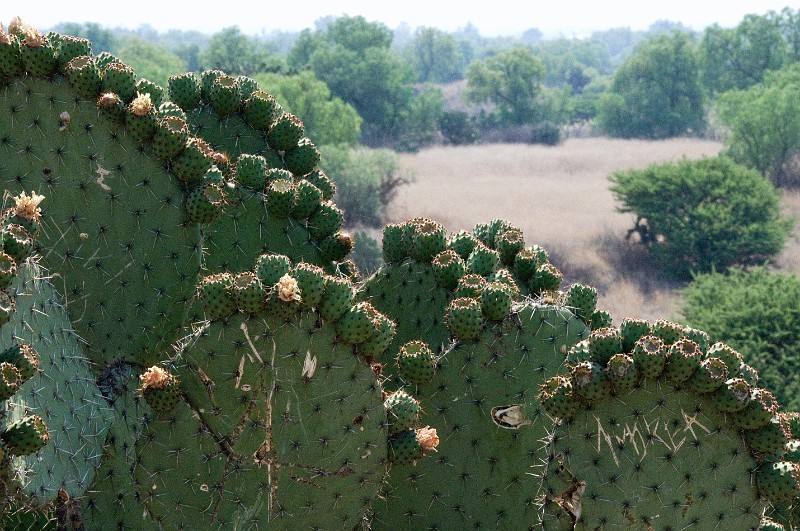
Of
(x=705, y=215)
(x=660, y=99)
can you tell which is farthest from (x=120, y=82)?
(x=660, y=99)

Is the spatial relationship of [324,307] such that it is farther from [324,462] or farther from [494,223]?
[494,223]

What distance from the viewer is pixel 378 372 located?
8.56ft

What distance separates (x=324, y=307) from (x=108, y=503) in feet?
2.89

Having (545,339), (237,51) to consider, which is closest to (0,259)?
(545,339)

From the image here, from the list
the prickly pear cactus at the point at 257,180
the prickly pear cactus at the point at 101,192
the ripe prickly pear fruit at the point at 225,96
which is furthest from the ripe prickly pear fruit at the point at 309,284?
the ripe prickly pear fruit at the point at 225,96

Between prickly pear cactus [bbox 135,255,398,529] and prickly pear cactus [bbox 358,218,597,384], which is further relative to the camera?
prickly pear cactus [bbox 358,218,597,384]

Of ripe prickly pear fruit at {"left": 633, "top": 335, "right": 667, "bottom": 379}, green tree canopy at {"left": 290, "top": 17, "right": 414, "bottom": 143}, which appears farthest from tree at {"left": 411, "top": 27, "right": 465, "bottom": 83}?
ripe prickly pear fruit at {"left": 633, "top": 335, "right": 667, "bottom": 379}

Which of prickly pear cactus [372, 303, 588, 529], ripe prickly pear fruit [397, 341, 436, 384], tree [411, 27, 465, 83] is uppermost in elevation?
ripe prickly pear fruit [397, 341, 436, 384]

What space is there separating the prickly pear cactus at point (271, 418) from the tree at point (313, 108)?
32.5 metres

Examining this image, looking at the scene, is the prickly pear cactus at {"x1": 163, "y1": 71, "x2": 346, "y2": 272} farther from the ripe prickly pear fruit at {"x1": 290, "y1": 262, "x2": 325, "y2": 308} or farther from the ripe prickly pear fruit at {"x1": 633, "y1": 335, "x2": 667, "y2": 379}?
the ripe prickly pear fruit at {"x1": 633, "y1": 335, "x2": 667, "y2": 379}

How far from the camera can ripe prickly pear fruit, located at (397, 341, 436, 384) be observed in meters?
2.92

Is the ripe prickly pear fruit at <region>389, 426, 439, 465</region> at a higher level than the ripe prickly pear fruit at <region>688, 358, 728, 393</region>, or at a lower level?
lower

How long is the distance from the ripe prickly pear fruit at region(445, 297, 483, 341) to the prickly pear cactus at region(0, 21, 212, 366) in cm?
87

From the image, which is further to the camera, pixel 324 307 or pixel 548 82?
pixel 548 82
